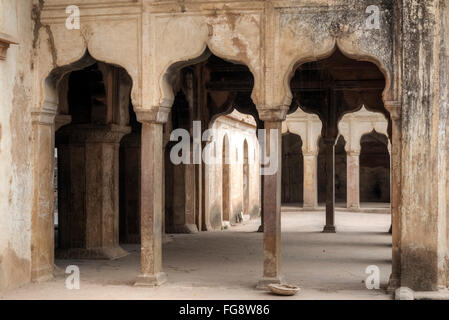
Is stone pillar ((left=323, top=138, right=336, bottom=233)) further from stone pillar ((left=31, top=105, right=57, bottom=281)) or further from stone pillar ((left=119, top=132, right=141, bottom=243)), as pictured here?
stone pillar ((left=31, top=105, right=57, bottom=281))

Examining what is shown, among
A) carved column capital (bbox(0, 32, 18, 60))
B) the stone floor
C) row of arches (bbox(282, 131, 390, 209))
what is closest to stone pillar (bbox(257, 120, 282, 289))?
the stone floor

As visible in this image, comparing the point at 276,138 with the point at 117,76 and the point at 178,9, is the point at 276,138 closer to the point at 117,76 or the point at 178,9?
the point at 178,9

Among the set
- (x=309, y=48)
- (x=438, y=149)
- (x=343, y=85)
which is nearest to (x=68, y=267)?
(x=309, y=48)

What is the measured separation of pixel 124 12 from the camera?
841 cm

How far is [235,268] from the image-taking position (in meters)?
9.84

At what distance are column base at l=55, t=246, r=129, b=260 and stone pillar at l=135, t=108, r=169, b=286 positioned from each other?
271 cm

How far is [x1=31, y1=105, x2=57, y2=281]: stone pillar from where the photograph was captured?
862cm

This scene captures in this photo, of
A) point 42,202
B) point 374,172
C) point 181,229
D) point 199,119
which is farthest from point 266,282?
point 374,172

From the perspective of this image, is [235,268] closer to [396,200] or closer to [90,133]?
[396,200]

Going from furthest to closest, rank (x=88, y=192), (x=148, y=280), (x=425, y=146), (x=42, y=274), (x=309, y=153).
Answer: (x=309, y=153) < (x=88, y=192) < (x=42, y=274) < (x=148, y=280) < (x=425, y=146)

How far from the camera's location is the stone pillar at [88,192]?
1109 cm

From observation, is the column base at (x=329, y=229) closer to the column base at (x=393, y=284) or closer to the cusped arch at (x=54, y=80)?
the column base at (x=393, y=284)

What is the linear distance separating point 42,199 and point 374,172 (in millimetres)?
23138

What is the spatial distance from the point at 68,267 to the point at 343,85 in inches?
342
